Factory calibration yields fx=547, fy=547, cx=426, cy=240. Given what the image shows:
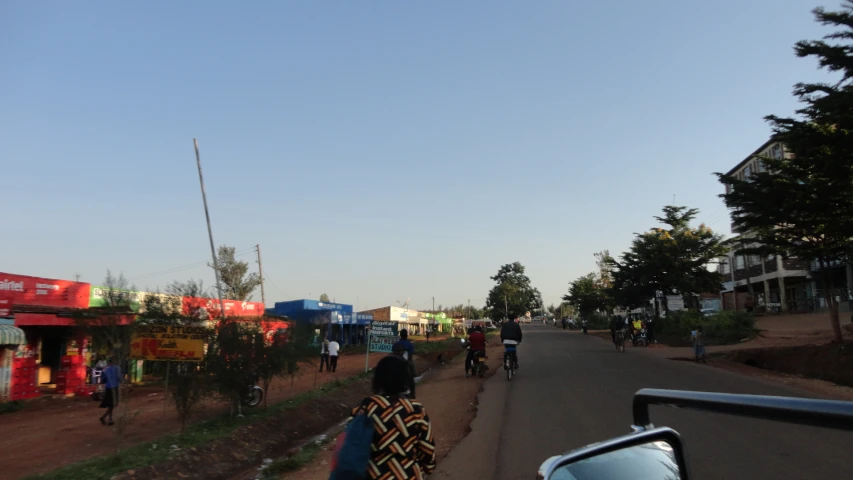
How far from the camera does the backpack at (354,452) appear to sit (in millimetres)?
2707

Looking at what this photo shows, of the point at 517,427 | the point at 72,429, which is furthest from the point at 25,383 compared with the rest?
the point at 517,427

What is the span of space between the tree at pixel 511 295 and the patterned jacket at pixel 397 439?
102788mm

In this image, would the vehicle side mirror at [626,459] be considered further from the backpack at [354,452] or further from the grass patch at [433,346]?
the grass patch at [433,346]

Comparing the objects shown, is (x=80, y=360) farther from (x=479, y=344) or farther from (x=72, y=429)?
(x=479, y=344)

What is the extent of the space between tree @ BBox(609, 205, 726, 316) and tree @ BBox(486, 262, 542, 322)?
62714 millimetres

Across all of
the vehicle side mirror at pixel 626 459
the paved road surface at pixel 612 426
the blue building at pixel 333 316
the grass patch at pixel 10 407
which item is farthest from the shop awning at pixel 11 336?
the vehicle side mirror at pixel 626 459

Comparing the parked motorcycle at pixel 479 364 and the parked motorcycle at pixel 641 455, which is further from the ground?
the parked motorcycle at pixel 641 455

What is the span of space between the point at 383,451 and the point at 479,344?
50.3ft

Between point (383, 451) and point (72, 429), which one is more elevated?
point (383, 451)

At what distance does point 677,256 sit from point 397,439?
4127cm

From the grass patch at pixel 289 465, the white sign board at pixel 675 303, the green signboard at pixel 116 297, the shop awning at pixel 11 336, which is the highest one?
the green signboard at pixel 116 297

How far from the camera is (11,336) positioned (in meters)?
18.5

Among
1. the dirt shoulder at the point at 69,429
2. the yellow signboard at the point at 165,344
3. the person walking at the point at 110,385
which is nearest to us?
the yellow signboard at the point at 165,344

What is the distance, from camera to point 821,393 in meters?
12.8
